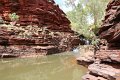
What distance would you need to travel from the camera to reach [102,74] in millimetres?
12711

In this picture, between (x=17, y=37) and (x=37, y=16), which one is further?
(x=37, y=16)

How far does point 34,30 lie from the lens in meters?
42.0

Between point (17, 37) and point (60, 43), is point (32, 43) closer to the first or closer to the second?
point (17, 37)

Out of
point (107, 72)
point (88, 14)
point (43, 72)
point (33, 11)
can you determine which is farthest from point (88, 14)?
point (107, 72)

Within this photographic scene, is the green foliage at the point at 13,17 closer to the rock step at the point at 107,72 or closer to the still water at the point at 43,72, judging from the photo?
the still water at the point at 43,72

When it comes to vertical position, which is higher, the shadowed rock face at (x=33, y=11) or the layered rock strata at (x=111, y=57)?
the shadowed rock face at (x=33, y=11)

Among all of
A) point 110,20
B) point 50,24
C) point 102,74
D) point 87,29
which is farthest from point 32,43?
point 102,74

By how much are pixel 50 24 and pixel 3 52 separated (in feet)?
63.4

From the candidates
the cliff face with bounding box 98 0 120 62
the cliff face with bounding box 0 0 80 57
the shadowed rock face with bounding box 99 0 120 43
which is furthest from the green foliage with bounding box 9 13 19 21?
the cliff face with bounding box 98 0 120 62

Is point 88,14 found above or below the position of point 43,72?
above

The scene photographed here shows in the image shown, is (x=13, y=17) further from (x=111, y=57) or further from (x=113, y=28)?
(x=111, y=57)

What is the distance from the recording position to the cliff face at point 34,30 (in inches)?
1406

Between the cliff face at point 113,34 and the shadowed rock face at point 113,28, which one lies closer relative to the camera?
the cliff face at point 113,34

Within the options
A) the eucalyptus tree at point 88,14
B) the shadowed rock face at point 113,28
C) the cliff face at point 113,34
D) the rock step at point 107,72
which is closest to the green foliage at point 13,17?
the eucalyptus tree at point 88,14
